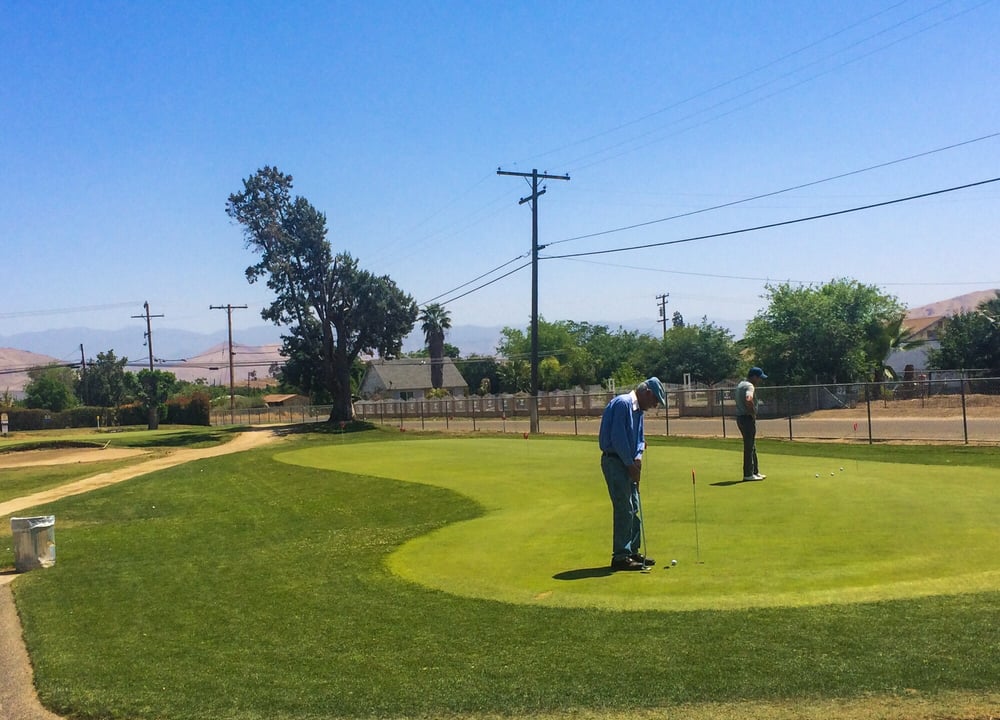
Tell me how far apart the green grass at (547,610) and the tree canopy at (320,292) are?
51.9 metres

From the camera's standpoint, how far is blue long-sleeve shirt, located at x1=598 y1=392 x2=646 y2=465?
30.4 ft

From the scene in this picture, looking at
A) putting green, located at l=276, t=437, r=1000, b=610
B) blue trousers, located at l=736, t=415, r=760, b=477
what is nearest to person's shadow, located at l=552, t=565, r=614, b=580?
putting green, located at l=276, t=437, r=1000, b=610

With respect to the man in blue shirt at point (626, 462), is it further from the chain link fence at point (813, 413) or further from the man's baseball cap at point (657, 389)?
the chain link fence at point (813, 413)

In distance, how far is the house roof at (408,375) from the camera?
379 ft

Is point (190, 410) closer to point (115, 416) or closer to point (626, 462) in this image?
point (115, 416)

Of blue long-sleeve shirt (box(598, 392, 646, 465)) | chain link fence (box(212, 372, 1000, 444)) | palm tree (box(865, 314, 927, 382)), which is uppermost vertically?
palm tree (box(865, 314, 927, 382))

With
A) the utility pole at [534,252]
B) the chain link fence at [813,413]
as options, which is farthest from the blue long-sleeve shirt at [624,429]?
the utility pole at [534,252]

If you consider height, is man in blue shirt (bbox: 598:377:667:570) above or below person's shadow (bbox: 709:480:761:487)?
above

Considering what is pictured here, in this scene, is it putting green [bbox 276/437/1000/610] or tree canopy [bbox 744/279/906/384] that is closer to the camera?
putting green [bbox 276/437/1000/610]

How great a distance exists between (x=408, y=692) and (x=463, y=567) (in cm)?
390

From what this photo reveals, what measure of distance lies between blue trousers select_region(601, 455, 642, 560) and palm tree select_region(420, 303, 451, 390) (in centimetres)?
10750

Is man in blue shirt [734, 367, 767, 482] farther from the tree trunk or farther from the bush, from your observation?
the tree trunk

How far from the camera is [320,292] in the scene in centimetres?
6769

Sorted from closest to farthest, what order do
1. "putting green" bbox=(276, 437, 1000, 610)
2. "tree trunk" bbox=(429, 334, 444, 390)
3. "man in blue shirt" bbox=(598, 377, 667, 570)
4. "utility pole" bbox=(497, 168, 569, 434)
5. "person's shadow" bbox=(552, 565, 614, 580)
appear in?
"putting green" bbox=(276, 437, 1000, 610), "person's shadow" bbox=(552, 565, 614, 580), "man in blue shirt" bbox=(598, 377, 667, 570), "utility pole" bbox=(497, 168, 569, 434), "tree trunk" bbox=(429, 334, 444, 390)
